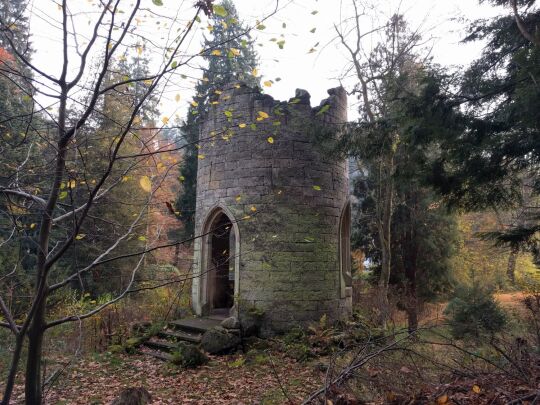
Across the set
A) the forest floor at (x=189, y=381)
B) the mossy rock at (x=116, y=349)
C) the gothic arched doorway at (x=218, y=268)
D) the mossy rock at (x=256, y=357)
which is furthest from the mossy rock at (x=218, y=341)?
the mossy rock at (x=116, y=349)

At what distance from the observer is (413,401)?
2559mm

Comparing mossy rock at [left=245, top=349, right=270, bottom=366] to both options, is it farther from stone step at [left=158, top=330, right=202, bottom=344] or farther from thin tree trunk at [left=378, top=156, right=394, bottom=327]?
thin tree trunk at [left=378, top=156, right=394, bottom=327]

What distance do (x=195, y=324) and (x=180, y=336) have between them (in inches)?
14.8

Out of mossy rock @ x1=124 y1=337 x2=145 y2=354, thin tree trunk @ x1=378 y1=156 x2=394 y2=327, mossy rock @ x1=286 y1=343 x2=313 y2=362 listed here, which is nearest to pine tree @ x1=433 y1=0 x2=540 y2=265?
thin tree trunk @ x1=378 y1=156 x2=394 y2=327

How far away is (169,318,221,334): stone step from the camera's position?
7330mm

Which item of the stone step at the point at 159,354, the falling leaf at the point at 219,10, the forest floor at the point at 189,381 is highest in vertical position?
the falling leaf at the point at 219,10

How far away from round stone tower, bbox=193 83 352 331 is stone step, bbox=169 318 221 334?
39 cm

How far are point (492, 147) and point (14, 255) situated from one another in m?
10.7

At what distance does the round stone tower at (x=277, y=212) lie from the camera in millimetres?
7441

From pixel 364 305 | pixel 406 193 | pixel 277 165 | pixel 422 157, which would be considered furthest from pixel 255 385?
pixel 406 193

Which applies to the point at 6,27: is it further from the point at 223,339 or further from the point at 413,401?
the point at 223,339

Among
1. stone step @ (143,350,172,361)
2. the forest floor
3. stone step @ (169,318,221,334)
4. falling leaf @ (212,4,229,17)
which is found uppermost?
falling leaf @ (212,4,229,17)

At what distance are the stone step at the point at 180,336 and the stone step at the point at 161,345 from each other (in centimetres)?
14

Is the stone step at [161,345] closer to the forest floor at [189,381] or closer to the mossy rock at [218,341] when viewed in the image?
the forest floor at [189,381]
